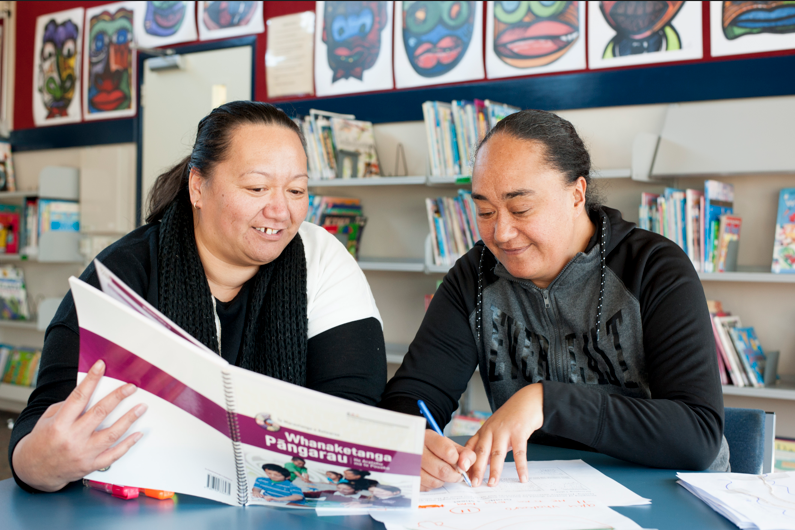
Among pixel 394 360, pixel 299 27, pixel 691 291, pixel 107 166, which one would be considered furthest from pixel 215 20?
pixel 691 291

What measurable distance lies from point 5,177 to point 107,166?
3.42 feet

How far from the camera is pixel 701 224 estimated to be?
94.3 inches

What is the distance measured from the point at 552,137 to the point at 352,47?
Answer: 7.78 feet

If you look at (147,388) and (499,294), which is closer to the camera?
(147,388)

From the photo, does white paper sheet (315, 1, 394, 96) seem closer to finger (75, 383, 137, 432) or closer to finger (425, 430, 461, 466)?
finger (425, 430, 461, 466)

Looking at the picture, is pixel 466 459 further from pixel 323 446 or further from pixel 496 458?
pixel 323 446

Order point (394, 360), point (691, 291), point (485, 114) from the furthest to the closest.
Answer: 1. point (394, 360)
2. point (485, 114)
3. point (691, 291)

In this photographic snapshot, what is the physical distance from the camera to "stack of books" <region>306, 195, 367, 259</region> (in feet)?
10.5

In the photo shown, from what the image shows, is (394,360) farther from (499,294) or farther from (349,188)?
(499,294)

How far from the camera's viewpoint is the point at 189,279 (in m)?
1.35

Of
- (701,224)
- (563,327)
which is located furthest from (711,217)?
(563,327)

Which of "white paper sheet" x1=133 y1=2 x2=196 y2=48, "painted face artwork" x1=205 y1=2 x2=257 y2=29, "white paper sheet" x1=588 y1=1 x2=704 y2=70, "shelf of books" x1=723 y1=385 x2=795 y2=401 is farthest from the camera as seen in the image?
"white paper sheet" x1=133 y1=2 x2=196 y2=48

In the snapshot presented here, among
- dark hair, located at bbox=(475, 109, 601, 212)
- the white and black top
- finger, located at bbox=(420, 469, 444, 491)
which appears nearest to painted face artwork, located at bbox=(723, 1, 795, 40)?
dark hair, located at bbox=(475, 109, 601, 212)

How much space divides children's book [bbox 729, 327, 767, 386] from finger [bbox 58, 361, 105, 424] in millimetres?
2177
